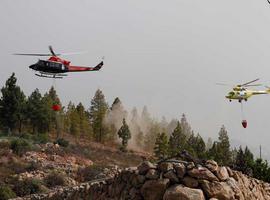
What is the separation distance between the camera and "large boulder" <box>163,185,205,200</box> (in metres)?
10.5

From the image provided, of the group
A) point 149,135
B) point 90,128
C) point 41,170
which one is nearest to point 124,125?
point 90,128

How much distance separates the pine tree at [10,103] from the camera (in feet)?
214

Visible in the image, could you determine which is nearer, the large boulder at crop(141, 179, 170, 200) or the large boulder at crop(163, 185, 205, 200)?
the large boulder at crop(163, 185, 205, 200)

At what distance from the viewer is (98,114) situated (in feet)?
284

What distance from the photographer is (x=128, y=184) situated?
11984mm

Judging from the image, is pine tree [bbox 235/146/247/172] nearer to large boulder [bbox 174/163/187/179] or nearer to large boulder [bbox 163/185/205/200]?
large boulder [bbox 174/163/187/179]

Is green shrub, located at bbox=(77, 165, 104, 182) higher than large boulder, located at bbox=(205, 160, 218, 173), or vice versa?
large boulder, located at bbox=(205, 160, 218, 173)

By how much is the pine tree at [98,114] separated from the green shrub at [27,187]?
5171cm

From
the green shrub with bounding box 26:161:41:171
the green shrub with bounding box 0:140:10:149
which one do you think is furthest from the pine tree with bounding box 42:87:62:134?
the green shrub with bounding box 26:161:41:171

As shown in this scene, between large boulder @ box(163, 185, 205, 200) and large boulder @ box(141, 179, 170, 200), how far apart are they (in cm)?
27

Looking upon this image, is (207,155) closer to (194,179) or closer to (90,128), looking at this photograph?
(90,128)

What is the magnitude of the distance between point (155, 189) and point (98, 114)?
248 feet

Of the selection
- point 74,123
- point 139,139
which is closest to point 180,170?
point 74,123

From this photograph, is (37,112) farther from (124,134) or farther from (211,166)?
(211,166)
